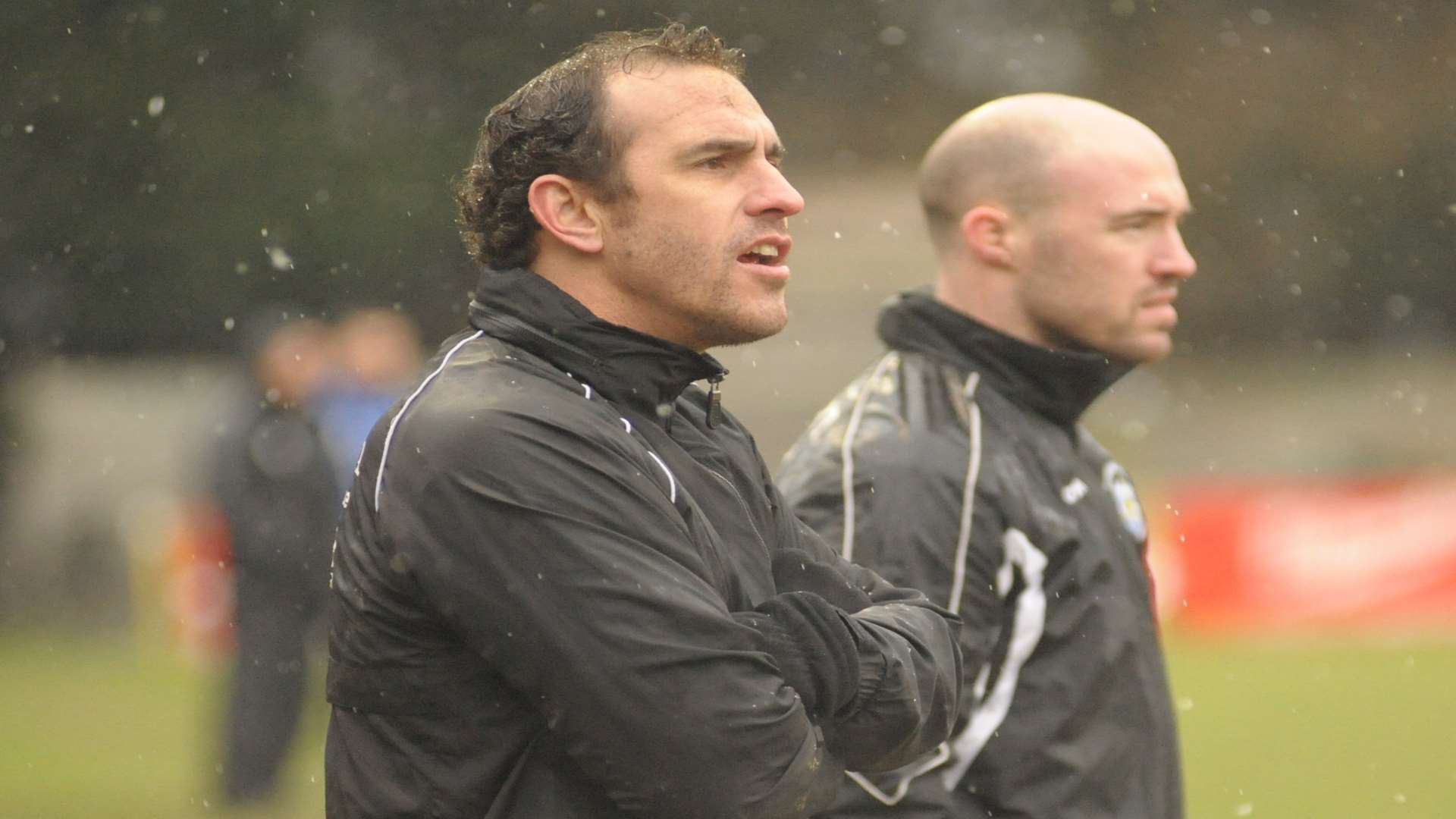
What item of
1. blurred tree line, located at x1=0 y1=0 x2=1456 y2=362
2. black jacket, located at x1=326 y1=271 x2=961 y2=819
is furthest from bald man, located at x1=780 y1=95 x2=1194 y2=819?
blurred tree line, located at x1=0 y1=0 x2=1456 y2=362

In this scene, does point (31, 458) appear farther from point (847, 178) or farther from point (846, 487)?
point (846, 487)

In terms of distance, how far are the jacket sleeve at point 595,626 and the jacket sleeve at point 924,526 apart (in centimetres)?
134

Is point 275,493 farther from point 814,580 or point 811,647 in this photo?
point 811,647

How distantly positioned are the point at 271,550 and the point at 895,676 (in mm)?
7650

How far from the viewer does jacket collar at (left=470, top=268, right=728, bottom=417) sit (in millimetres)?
2918

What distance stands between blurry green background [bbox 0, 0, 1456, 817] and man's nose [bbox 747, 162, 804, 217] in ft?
22.2

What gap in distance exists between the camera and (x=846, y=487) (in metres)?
4.13

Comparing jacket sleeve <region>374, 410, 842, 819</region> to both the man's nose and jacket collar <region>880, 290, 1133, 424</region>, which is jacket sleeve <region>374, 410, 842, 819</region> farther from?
jacket collar <region>880, 290, 1133, 424</region>

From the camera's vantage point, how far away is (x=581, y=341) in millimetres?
2922

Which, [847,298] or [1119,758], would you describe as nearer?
[1119,758]

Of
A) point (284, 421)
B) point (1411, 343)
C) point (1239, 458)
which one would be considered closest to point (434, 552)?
point (284, 421)

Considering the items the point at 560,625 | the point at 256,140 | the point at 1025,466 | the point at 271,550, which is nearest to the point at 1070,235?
the point at 1025,466

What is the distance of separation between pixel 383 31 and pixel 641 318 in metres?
20.9

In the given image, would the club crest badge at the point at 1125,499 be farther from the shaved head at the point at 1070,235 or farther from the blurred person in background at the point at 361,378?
the blurred person in background at the point at 361,378
